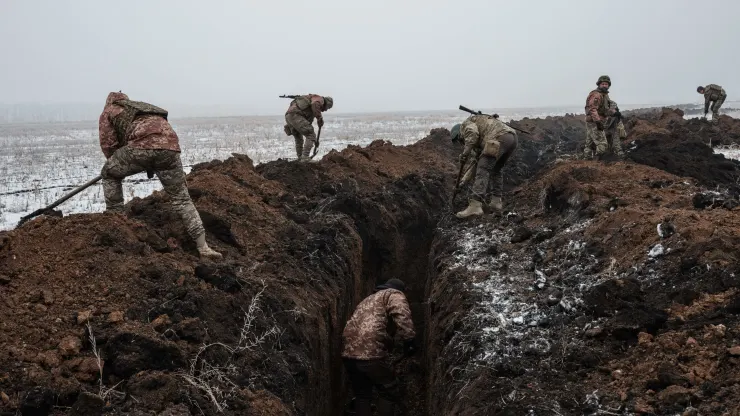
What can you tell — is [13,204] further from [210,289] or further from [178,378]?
[178,378]

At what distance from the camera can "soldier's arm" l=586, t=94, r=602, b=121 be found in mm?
10766

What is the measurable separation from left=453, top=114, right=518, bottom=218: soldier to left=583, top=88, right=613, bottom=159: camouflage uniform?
3167 mm

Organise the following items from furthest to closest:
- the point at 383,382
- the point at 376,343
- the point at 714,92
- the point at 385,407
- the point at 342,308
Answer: the point at 714,92 → the point at 342,308 → the point at 385,407 → the point at 383,382 → the point at 376,343

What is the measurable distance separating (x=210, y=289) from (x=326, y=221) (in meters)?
3.27

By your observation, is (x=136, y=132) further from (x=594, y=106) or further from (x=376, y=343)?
(x=594, y=106)

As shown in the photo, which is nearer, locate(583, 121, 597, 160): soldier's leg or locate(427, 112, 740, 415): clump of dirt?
locate(427, 112, 740, 415): clump of dirt

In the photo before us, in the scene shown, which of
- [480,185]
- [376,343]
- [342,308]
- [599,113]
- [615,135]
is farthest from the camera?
[615,135]

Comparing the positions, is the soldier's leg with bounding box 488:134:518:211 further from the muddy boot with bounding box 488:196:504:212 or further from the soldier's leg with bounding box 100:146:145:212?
the soldier's leg with bounding box 100:146:145:212

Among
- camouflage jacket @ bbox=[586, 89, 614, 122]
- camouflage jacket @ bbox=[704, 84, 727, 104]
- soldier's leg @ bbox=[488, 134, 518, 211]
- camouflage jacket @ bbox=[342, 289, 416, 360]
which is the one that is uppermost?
camouflage jacket @ bbox=[704, 84, 727, 104]

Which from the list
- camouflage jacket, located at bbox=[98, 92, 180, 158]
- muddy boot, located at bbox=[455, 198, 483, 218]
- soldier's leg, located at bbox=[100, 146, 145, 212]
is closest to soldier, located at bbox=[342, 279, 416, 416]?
camouflage jacket, located at bbox=[98, 92, 180, 158]

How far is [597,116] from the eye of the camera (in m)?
10.8

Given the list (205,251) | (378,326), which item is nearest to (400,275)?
(378,326)

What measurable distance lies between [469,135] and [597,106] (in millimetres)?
4020

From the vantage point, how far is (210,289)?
14.7 ft
